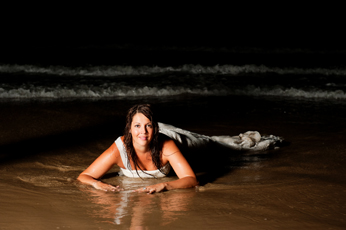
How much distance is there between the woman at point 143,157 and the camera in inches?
141

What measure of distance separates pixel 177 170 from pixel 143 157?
1.30 ft

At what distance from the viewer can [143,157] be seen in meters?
3.92

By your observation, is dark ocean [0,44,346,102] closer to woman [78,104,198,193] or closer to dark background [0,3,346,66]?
dark background [0,3,346,66]

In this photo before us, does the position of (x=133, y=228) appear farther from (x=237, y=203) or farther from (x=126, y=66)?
(x=126, y=66)

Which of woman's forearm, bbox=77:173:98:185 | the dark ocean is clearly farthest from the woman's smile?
the dark ocean

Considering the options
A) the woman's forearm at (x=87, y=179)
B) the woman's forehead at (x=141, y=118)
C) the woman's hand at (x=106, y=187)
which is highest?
the woman's forehead at (x=141, y=118)

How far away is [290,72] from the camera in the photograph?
13.3 meters

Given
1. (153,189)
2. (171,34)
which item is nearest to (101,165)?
(153,189)

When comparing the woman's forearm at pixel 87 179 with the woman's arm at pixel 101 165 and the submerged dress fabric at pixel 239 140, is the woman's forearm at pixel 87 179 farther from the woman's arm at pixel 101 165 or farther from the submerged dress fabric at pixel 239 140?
the submerged dress fabric at pixel 239 140

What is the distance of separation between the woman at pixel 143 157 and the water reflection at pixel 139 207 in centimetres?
11

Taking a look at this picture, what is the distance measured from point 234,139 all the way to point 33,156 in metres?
2.75

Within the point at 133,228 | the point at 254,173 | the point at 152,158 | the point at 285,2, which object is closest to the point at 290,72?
the point at 254,173

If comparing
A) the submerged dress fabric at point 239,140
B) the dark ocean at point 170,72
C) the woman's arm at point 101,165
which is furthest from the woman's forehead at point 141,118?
the dark ocean at point 170,72

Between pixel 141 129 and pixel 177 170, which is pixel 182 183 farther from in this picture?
pixel 141 129
